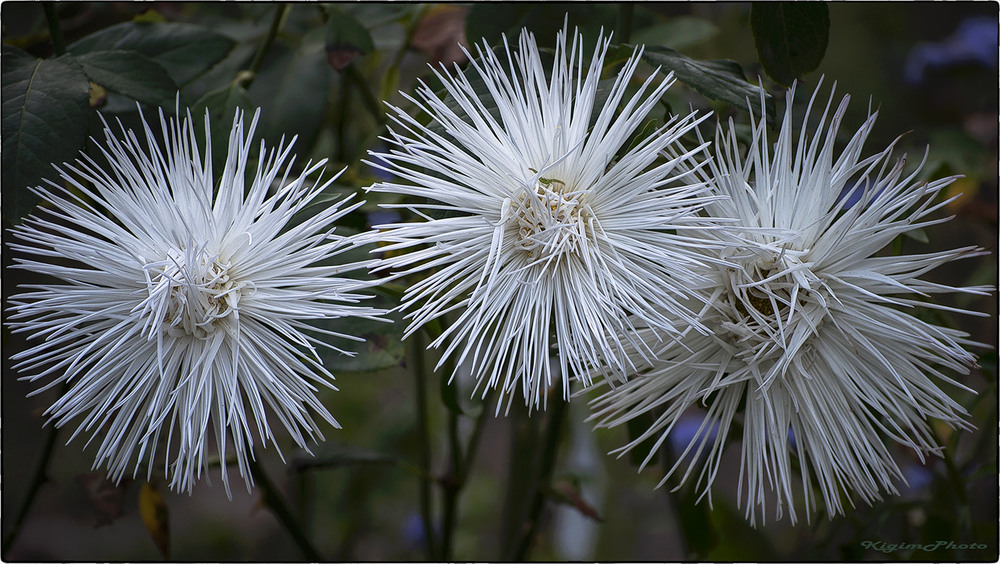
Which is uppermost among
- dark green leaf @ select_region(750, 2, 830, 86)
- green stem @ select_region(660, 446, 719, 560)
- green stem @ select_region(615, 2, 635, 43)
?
green stem @ select_region(615, 2, 635, 43)

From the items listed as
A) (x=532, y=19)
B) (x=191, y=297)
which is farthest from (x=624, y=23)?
(x=191, y=297)

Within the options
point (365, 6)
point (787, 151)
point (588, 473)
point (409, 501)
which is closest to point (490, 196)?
point (787, 151)

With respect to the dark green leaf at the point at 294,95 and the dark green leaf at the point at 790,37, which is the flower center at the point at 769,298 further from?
the dark green leaf at the point at 294,95

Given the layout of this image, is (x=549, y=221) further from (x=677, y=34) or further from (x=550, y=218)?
(x=677, y=34)

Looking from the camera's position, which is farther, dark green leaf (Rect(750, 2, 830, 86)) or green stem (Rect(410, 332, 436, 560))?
green stem (Rect(410, 332, 436, 560))

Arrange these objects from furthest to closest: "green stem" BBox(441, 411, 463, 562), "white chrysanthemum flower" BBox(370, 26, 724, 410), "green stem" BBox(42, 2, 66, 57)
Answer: "green stem" BBox(441, 411, 463, 562), "green stem" BBox(42, 2, 66, 57), "white chrysanthemum flower" BBox(370, 26, 724, 410)

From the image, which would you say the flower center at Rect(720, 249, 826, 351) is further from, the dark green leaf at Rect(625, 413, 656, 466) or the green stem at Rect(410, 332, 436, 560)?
the green stem at Rect(410, 332, 436, 560)

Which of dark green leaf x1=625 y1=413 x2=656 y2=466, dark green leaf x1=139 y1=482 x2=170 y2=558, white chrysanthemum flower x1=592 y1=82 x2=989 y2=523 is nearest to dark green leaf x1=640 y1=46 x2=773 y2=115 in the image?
white chrysanthemum flower x1=592 y1=82 x2=989 y2=523
